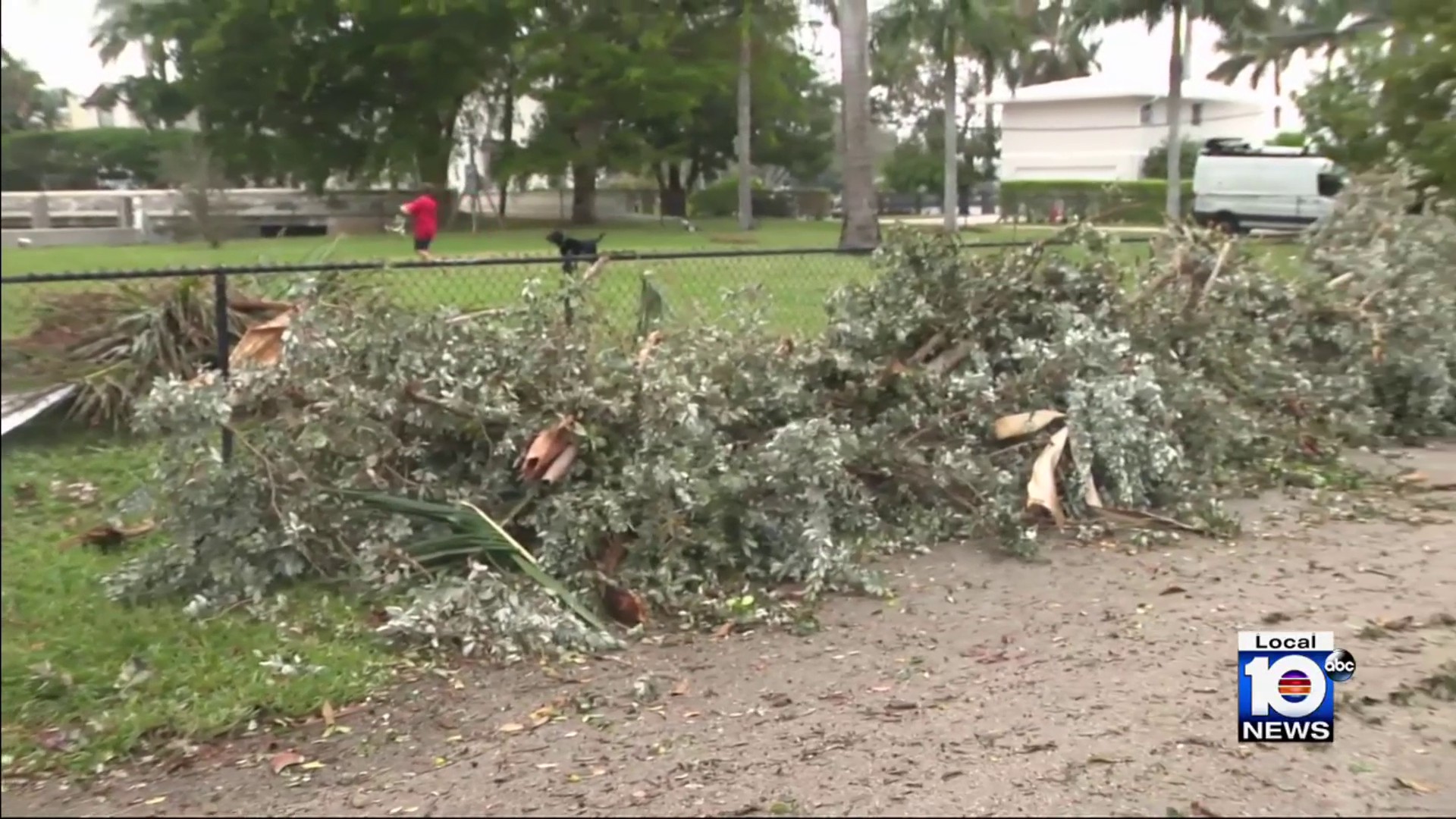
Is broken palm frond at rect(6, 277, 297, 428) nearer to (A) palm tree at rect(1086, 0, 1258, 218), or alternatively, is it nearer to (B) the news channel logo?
(B) the news channel logo

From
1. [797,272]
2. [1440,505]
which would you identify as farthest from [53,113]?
[1440,505]

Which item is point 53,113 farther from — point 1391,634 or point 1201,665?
point 1391,634

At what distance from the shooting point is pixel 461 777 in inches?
144

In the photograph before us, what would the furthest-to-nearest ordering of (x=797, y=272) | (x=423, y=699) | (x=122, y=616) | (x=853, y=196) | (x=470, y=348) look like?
1. (x=853, y=196)
2. (x=797, y=272)
3. (x=470, y=348)
4. (x=122, y=616)
5. (x=423, y=699)

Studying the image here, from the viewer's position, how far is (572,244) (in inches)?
303

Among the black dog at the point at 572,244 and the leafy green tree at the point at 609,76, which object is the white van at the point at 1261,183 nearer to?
the leafy green tree at the point at 609,76

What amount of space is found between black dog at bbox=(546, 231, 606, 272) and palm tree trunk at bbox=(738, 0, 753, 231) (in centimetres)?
139

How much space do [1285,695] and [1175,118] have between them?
28.9 feet

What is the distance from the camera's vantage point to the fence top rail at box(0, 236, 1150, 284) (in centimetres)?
463

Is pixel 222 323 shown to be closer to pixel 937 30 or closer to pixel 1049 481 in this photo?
pixel 1049 481

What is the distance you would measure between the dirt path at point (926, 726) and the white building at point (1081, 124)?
4.72 meters

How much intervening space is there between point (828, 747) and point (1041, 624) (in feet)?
5.14

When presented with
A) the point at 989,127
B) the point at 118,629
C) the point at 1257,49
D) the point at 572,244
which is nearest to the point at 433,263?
the point at 572,244

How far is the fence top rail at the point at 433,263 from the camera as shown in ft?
15.2
